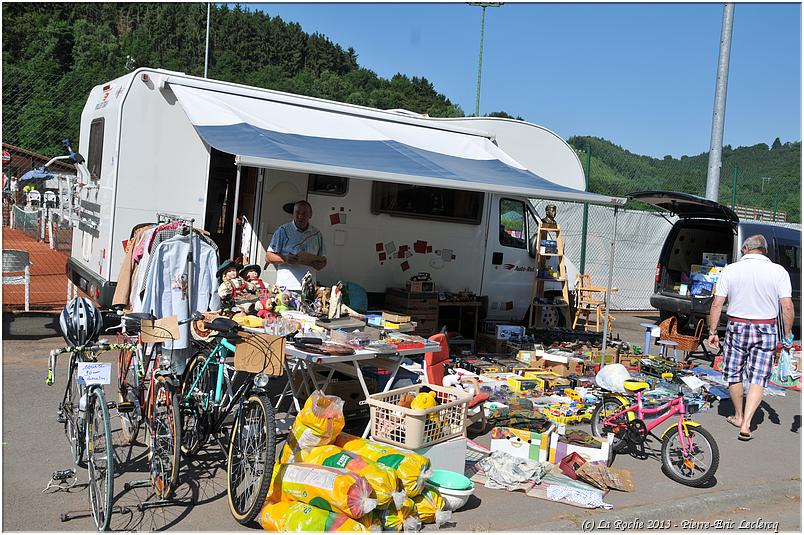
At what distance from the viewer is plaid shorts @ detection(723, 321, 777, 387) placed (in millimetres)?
6570

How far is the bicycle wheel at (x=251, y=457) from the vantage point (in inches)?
152

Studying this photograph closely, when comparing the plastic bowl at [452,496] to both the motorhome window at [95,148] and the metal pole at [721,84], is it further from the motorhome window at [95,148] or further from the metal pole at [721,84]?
the metal pole at [721,84]

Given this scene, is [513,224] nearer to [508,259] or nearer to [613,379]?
[508,259]

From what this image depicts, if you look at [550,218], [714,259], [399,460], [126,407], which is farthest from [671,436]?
[714,259]

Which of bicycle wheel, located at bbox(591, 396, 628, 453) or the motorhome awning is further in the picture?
the motorhome awning

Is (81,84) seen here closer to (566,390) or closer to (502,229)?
(502,229)

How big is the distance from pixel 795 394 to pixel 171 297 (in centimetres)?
759

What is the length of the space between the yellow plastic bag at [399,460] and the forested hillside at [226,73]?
382 inches

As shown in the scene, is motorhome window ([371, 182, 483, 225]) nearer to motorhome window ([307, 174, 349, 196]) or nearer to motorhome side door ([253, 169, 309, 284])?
motorhome window ([307, 174, 349, 196])

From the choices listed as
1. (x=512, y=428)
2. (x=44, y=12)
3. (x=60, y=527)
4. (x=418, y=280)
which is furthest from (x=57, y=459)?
(x=44, y=12)

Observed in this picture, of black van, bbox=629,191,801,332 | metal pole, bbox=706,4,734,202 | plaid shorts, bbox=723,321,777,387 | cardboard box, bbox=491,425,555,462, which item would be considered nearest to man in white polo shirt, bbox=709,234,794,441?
plaid shorts, bbox=723,321,777,387

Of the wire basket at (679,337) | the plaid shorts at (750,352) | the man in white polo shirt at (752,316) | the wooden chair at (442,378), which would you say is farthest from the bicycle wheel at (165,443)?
the wire basket at (679,337)

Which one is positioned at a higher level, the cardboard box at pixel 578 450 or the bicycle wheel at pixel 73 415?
the bicycle wheel at pixel 73 415

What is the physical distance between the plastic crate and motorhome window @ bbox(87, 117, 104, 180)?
4.77m
